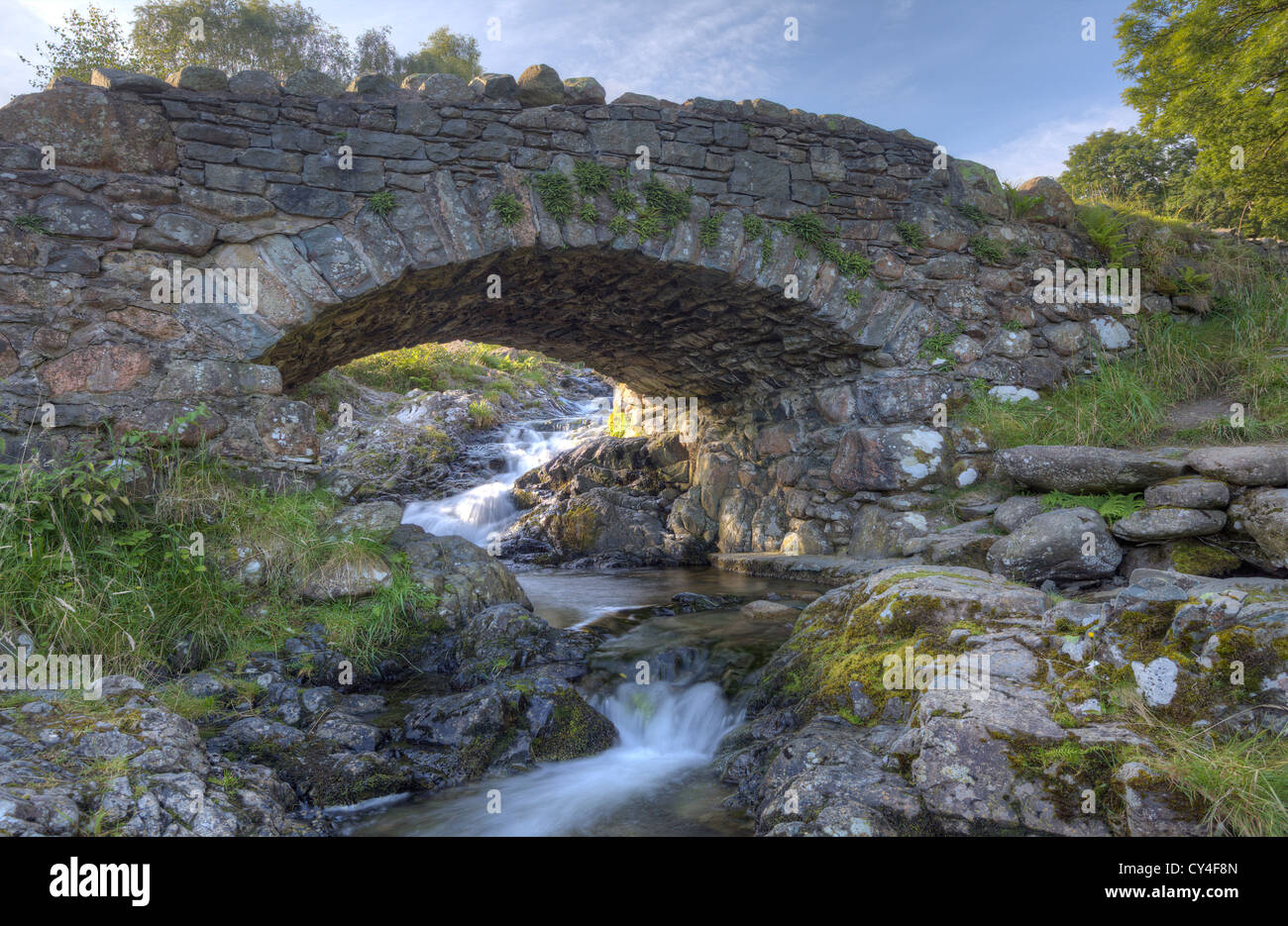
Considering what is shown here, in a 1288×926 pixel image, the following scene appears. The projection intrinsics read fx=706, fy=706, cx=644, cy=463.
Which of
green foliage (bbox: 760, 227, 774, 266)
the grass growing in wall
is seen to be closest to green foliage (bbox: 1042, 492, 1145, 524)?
the grass growing in wall

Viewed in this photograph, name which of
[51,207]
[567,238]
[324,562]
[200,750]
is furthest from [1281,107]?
[51,207]

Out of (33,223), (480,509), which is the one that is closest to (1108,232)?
(480,509)

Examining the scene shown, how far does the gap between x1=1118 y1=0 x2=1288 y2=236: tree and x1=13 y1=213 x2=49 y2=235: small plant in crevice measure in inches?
396

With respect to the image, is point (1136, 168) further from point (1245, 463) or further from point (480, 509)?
point (480, 509)

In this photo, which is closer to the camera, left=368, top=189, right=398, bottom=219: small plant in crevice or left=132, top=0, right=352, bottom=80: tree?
left=368, top=189, right=398, bottom=219: small plant in crevice

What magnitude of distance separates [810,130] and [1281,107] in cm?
480

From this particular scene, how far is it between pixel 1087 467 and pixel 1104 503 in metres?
0.29

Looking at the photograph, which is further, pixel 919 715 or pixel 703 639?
pixel 703 639

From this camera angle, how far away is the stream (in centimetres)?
297

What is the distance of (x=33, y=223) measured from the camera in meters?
4.66

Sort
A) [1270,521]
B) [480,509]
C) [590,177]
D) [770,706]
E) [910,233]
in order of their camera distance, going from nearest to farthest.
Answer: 1. [770,706]
2. [1270,521]
3. [590,177]
4. [910,233]
5. [480,509]

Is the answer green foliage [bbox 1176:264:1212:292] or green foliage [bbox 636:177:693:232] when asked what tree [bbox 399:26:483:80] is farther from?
green foliage [bbox 1176:264:1212:292]

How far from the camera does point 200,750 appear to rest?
2779 mm

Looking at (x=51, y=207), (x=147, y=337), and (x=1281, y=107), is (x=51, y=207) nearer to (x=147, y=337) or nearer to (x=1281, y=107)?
(x=147, y=337)
